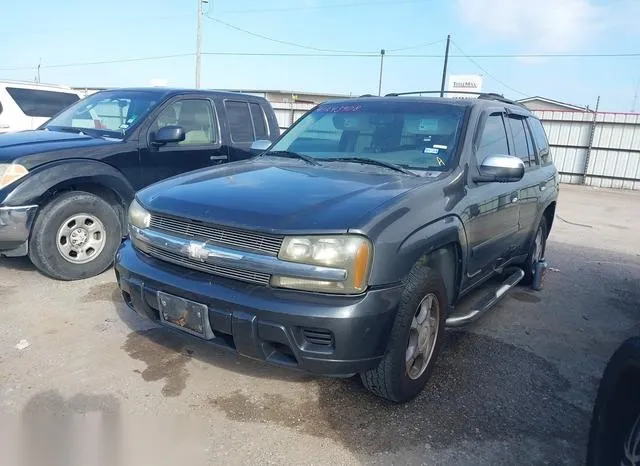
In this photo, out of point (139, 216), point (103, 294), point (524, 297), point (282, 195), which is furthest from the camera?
point (524, 297)

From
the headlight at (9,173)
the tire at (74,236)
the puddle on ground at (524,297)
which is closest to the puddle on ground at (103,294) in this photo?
the tire at (74,236)

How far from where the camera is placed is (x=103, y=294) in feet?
14.9

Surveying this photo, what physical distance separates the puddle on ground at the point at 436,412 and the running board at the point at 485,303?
15.0 inches

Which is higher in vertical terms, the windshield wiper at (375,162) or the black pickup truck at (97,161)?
the windshield wiper at (375,162)

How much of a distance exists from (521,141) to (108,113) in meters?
4.34

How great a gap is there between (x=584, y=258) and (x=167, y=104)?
19.6 feet

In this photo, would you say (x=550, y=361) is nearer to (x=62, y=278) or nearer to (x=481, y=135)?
(x=481, y=135)

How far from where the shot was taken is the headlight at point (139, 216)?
3068 mm

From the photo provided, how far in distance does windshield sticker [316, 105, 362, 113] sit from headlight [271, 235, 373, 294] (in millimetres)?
1942

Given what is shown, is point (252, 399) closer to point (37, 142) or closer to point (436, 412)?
point (436, 412)

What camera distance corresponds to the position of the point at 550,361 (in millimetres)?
3756

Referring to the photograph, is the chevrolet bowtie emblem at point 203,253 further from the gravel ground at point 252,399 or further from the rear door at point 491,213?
the rear door at point 491,213

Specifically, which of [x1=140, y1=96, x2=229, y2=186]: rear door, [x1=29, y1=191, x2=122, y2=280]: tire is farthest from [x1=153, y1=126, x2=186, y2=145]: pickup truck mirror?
[x1=29, y1=191, x2=122, y2=280]: tire

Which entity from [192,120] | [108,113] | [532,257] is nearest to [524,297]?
[532,257]
